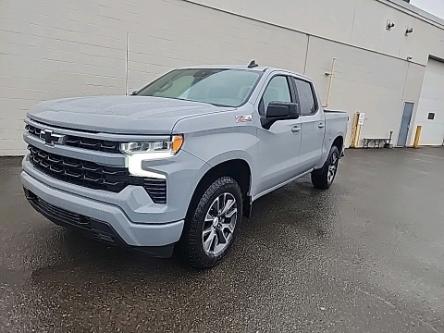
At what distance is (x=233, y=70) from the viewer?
13.3ft

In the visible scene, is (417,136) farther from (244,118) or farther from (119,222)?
(119,222)

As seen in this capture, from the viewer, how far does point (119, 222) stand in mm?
2412

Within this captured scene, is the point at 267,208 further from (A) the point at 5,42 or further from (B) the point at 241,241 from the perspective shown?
(A) the point at 5,42

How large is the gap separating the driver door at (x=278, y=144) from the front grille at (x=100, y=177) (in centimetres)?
137

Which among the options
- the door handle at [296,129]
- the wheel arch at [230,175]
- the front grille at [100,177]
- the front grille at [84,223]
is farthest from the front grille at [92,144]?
the door handle at [296,129]

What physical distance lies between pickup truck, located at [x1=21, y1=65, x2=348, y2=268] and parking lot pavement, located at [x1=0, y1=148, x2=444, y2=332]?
1.22 ft

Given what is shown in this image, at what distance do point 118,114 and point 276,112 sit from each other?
156 centimetres

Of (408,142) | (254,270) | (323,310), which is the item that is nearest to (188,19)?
(254,270)

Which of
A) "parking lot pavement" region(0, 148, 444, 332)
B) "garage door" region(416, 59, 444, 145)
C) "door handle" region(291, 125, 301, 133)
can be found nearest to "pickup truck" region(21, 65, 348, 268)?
"parking lot pavement" region(0, 148, 444, 332)

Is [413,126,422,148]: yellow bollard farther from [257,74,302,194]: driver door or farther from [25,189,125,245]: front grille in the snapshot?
[25,189,125,245]: front grille

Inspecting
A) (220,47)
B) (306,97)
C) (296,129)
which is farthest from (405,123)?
(296,129)

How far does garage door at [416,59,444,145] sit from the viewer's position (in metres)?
16.2

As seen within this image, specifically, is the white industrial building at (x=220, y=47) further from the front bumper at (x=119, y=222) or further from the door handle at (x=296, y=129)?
the front bumper at (x=119, y=222)

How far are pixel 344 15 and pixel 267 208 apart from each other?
9565 mm
